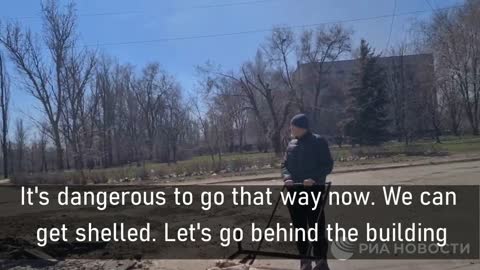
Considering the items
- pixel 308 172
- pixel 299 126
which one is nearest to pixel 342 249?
pixel 308 172

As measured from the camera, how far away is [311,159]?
512 cm

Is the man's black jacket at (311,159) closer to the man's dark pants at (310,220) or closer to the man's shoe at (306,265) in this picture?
the man's dark pants at (310,220)

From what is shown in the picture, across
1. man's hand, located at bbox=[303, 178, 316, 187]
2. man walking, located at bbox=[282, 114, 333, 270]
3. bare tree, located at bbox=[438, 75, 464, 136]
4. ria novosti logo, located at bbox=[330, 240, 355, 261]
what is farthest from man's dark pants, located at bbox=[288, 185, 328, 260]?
bare tree, located at bbox=[438, 75, 464, 136]

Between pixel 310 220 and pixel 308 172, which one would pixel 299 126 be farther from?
pixel 310 220

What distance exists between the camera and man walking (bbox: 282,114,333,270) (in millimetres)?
5066

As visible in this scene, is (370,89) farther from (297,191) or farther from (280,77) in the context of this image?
(297,191)

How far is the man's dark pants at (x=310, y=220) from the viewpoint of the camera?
5.06 meters

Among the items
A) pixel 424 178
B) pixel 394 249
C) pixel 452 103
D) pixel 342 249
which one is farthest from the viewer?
pixel 452 103

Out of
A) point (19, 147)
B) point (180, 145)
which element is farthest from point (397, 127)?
point (19, 147)

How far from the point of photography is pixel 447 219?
295 inches

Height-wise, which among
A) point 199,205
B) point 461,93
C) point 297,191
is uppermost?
point 461,93

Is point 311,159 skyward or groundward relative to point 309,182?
skyward

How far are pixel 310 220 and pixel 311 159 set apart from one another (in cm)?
69

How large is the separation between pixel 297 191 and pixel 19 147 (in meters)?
77.1
